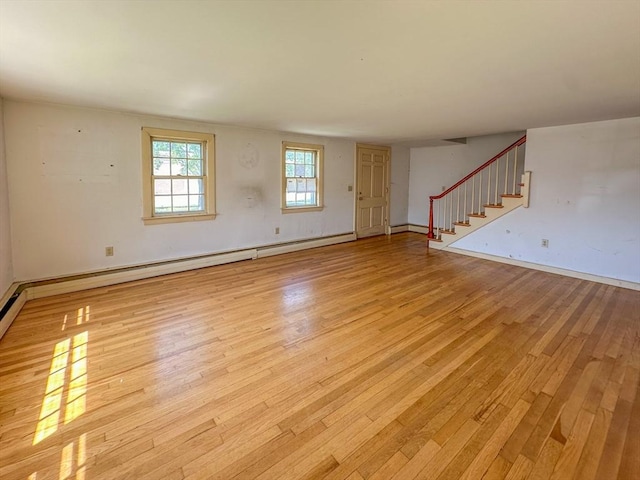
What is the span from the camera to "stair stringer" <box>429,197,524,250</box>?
18.0 ft

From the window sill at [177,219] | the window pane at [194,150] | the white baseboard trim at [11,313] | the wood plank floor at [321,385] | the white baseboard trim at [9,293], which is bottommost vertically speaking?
the wood plank floor at [321,385]

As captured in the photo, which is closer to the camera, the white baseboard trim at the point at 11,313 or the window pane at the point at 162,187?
the white baseboard trim at the point at 11,313

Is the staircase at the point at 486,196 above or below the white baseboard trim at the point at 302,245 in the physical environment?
above

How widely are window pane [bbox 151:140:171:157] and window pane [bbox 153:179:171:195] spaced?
1.22ft

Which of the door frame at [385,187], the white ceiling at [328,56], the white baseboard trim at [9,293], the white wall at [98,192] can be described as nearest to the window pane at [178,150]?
the white wall at [98,192]

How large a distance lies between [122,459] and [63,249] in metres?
3.39

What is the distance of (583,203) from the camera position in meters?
4.77

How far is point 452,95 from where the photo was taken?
3.30m

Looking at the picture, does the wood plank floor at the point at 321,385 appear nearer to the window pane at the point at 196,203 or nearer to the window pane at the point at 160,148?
the window pane at the point at 196,203

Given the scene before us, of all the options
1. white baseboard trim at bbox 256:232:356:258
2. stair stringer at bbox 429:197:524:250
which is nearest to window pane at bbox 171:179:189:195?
white baseboard trim at bbox 256:232:356:258

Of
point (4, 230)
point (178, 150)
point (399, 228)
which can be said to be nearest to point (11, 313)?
point (4, 230)

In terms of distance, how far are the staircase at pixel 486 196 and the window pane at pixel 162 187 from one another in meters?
4.85

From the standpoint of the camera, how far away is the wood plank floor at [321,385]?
5.34 ft

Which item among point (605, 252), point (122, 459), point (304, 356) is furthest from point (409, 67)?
point (605, 252)
